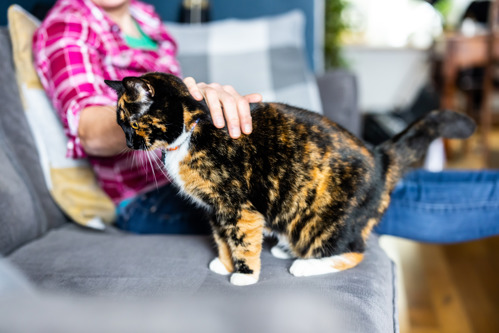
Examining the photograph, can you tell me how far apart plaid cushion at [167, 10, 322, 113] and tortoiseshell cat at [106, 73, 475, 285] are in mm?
622

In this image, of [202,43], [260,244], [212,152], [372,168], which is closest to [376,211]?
[372,168]

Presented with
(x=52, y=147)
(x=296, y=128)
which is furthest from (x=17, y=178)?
(x=296, y=128)

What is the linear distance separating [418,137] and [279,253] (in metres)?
0.39

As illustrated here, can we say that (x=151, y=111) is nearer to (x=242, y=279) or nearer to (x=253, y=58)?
(x=242, y=279)

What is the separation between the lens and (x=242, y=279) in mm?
839

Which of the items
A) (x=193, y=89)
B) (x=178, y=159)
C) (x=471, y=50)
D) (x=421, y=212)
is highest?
(x=193, y=89)

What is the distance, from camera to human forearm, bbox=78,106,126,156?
3.13ft

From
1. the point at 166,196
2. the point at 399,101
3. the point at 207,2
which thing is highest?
the point at 207,2

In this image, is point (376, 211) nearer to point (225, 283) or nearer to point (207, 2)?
point (225, 283)

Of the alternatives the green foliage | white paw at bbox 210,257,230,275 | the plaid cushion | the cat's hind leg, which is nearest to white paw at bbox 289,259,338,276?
the cat's hind leg

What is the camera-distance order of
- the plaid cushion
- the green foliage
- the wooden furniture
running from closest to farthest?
the plaid cushion
the wooden furniture
the green foliage

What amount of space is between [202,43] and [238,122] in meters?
0.82

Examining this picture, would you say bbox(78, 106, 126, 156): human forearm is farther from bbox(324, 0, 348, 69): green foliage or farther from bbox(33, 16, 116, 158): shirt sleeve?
bbox(324, 0, 348, 69): green foliage

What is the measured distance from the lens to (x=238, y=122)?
833mm
